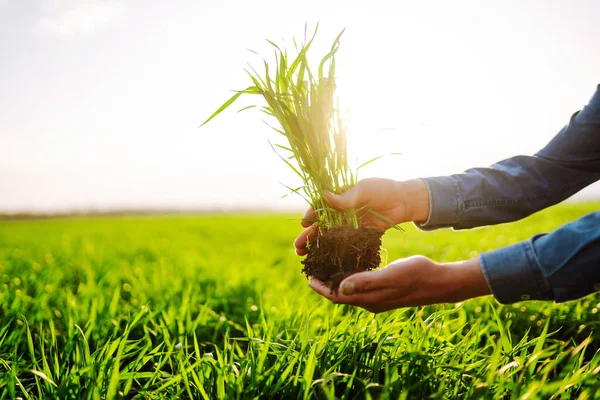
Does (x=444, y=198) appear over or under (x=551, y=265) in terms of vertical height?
over

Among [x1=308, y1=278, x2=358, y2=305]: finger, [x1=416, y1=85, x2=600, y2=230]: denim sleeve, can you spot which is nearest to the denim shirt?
[x1=416, y1=85, x2=600, y2=230]: denim sleeve

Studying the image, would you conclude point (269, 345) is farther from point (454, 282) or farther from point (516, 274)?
point (516, 274)

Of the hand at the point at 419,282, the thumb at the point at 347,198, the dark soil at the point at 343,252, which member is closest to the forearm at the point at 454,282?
the hand at the point at 419,282

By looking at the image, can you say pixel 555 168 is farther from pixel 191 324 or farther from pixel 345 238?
pixel 191 324

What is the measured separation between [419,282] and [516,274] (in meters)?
0.34

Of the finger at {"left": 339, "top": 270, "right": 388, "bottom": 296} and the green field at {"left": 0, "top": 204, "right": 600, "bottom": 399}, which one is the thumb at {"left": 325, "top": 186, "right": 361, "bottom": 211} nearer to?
the finger at {"left": 339, "top": 270, "right": 388, "bottom": 296}

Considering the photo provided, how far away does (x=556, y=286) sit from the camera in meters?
1.52

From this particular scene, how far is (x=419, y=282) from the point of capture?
159 centimetres

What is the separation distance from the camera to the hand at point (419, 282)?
5.14 feet

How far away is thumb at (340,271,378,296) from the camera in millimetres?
1608

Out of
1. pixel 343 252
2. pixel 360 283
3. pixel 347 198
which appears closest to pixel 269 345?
pixel 343 252

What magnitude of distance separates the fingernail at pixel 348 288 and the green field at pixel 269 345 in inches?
11.1

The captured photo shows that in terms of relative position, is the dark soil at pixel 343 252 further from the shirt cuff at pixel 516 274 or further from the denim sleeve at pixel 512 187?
the shirt cuff at pixel 516 274

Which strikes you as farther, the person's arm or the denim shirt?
the denim shirt
